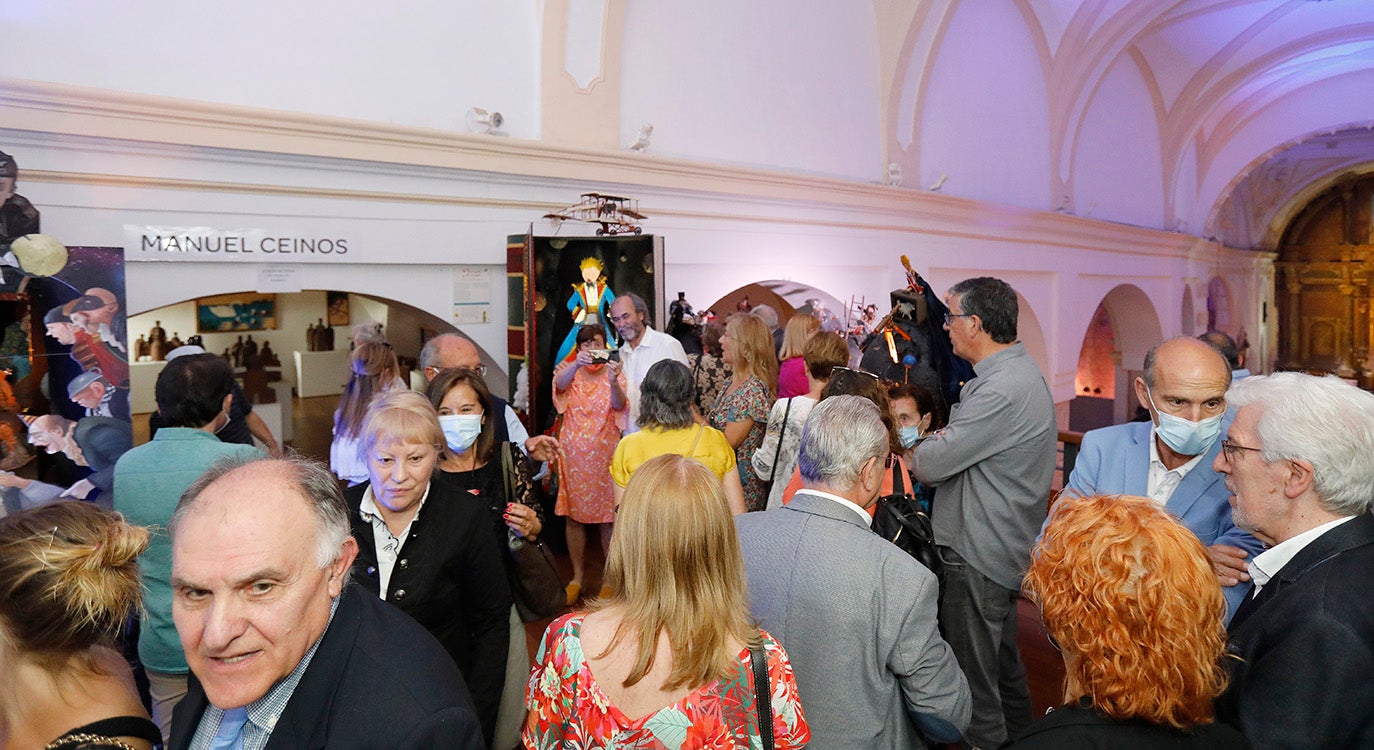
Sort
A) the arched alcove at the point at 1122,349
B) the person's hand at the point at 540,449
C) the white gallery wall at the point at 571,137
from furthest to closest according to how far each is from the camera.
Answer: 1. the arched alcove at the point at 1122,349
2. the white gallery wall at the point at 571,137
3. the person's hand at the point at 540,449

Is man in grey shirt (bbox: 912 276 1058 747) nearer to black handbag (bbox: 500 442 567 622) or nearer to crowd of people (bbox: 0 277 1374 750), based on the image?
crowd of people (bbox: 0 277 1374 750)

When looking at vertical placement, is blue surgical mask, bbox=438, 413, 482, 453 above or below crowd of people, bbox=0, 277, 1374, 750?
above

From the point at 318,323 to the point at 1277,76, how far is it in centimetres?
1631

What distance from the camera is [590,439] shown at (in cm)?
546

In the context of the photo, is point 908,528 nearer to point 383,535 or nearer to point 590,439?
point 383,535

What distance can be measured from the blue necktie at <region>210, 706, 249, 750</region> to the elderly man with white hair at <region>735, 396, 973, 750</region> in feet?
3.93

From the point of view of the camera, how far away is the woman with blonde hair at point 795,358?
5398mm

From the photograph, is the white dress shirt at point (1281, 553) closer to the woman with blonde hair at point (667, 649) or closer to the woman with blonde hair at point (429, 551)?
the woman with blonde hair at point (667, 649)

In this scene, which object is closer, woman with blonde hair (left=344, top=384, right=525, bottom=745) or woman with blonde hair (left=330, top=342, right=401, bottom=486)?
woman with blonde hair (left=344, top=384, right=525, bottom=745)

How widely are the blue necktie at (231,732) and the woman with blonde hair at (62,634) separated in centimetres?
16

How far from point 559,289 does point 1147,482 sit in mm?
4393

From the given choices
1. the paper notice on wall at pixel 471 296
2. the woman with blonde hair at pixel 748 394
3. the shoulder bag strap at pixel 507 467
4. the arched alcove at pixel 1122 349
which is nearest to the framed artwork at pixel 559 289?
the paper notice on wall at pixel 471 296

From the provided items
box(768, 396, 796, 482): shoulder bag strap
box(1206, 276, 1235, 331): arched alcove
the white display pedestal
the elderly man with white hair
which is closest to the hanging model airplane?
box(768, 396, 796, 482): shoulder bag strap

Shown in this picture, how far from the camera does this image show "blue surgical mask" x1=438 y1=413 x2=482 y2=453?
3.28 m
